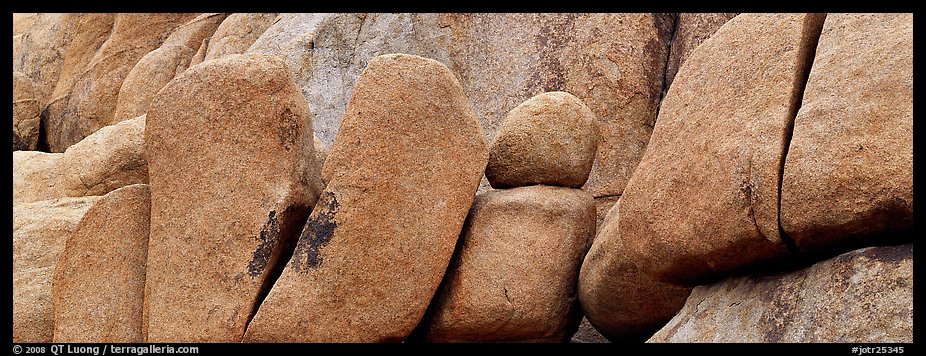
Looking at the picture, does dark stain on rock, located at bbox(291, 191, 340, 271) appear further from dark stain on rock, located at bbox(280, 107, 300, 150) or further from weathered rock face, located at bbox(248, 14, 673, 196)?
weathered rock face, located at bbox(248, 14, 673, 196)

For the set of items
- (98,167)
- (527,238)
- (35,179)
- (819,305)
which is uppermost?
(819,305)

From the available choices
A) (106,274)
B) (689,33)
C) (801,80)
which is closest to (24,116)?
(106,274)

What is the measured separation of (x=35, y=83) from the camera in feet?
42.3

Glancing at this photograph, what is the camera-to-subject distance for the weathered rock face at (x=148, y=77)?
10.2m

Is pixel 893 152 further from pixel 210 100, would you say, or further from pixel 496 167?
pixel 210 100

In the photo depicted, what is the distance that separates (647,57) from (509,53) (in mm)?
1090

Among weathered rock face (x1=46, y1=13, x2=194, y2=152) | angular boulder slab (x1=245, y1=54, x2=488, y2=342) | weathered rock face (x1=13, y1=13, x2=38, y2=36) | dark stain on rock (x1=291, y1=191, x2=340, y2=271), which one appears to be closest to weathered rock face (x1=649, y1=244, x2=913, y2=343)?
angular boulder slab (x1=245, y1=54, x2=488, y2=342)

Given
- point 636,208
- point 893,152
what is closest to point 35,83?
point 636,208

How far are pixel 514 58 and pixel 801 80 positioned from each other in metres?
3.91

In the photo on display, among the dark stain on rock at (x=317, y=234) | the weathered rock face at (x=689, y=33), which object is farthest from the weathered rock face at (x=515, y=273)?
the weathered rock face at (x=689, y=33)

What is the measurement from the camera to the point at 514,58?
869 centimetres

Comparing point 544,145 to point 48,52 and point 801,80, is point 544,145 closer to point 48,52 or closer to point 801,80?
point 801,80

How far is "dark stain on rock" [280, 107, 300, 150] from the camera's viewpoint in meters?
5.98

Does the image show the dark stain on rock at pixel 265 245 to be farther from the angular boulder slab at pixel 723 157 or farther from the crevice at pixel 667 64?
the crevice at pixel 667 64
